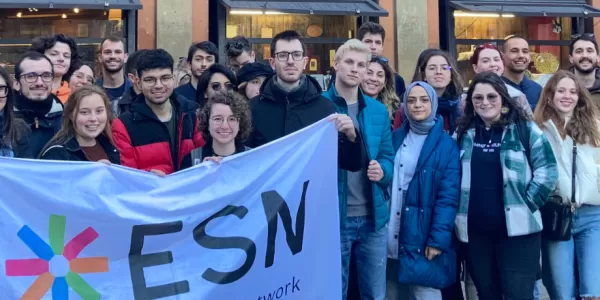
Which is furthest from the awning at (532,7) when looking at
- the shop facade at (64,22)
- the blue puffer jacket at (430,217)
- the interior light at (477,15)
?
the blue puffer jacket at (430,217)

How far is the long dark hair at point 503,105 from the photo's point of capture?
5.43 meters

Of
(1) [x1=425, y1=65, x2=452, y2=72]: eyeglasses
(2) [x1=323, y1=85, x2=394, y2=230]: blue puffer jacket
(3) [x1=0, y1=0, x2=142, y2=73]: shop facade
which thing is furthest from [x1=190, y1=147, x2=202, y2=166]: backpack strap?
(3) [x1=0, y1=0, x2=142, y2=73]: shop facade

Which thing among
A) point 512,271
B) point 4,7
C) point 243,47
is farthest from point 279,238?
point 4,7

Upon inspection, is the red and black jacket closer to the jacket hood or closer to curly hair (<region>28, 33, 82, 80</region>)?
the jacket hood

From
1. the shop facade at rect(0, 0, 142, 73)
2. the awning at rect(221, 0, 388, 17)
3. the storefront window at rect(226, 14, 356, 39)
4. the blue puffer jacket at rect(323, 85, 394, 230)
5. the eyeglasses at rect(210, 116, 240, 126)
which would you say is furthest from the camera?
the storefront window at rect(226, 14, 356, 39)

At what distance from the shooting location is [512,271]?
5.32 meters

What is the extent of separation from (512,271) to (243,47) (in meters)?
3.32

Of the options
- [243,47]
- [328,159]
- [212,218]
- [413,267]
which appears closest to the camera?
[212,218]

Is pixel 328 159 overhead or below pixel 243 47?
below

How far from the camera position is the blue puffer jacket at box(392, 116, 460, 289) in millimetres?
5277

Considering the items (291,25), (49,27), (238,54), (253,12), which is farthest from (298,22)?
(238,54)

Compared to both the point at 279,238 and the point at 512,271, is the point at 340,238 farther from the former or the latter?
the point at 512,271

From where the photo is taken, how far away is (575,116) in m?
5.82

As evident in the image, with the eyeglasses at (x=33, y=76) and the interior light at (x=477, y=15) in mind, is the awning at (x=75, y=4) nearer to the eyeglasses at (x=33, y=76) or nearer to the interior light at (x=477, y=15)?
the interior light at (x=477, y=15)
